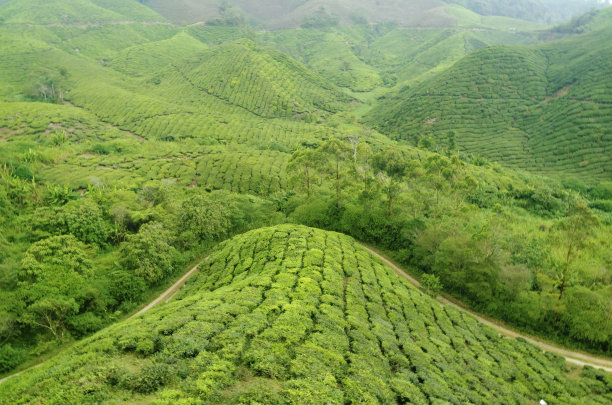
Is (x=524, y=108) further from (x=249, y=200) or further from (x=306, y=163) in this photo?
(x=249, y=200)

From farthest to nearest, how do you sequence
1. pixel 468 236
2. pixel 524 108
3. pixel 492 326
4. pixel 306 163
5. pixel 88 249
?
pixel 524 108, pixel 306 163, pixel 468 236, pixel 88 249, pixel 492 326

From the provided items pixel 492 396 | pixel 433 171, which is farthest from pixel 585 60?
pixel 492 396

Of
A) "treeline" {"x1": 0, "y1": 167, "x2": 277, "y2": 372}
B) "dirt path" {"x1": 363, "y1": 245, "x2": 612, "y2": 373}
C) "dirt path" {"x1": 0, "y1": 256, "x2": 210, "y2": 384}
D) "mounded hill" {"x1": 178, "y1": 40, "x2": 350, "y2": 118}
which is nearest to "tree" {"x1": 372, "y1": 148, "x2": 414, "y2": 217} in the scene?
"dirt path" {"x1": 363, "y1": 245, "x2": 612, "y2": 373}

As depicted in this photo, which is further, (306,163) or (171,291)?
(306,163)

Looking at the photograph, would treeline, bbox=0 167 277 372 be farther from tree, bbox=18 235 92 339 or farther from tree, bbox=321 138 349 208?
tree, bbox=321 138 349 208

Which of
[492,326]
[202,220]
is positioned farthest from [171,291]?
[492,326]
